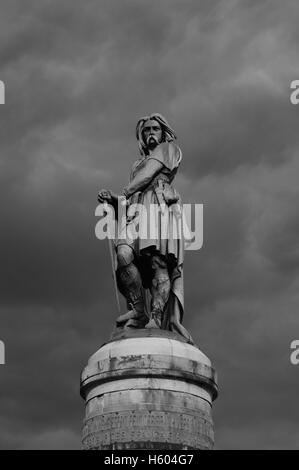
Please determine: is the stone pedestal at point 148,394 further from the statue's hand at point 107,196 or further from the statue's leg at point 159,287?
the statue's hand at point 107,196

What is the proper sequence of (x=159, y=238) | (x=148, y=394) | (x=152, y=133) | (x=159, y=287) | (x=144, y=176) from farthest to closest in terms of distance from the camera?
(x=152, y=133), (x=144, y=176), (x=159, y=238), (x=159, y=287), (x=148, y=394)

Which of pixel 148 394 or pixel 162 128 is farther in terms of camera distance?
pixel 162 128

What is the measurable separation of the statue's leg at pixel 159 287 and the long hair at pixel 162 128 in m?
3.10

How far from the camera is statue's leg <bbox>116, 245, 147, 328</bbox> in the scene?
70.7 feet

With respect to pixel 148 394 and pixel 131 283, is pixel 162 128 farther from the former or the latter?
pixel 148 394

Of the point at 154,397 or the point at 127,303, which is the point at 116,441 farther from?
the point at 127,303

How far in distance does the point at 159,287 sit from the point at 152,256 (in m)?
0.68

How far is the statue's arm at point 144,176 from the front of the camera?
74.1 feet

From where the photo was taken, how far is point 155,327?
21.1 m

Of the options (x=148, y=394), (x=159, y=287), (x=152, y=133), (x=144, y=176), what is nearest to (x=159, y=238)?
(x=159, y=287)

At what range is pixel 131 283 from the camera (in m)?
21.7

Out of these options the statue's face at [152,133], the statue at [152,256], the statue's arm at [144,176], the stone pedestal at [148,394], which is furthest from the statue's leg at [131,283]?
the statue's face at [152,133]
